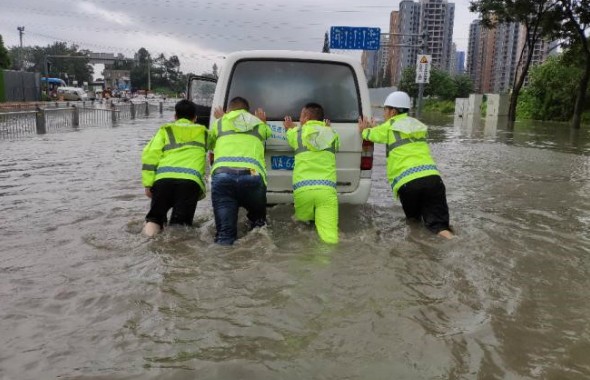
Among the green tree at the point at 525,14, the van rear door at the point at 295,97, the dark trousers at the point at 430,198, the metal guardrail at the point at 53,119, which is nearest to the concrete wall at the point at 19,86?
the metal guardrail at the point at 53,119

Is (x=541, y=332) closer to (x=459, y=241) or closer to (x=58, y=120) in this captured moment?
(x=459, y=241)

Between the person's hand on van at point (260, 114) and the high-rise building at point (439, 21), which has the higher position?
the high-rise building at point (439, 21)

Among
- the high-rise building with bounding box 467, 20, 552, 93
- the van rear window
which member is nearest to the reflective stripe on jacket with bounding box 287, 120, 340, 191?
the van rear window

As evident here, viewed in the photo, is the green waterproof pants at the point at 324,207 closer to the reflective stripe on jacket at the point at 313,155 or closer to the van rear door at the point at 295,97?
the reflective stripe on jacket at the point at 313,155

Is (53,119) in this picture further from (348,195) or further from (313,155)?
(313,155)

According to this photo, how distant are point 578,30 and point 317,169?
73.5 ft

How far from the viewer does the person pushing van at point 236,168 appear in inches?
191

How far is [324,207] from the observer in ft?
16.7

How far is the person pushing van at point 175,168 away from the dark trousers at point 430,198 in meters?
2.11

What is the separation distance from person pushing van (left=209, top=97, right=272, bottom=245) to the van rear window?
396 millimetres

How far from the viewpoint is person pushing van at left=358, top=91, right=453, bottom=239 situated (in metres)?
5.44

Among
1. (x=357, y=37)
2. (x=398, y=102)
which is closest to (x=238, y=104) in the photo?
(x=398, y=102)

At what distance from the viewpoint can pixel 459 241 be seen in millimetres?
5391

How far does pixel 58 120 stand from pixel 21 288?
1739 cm
